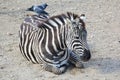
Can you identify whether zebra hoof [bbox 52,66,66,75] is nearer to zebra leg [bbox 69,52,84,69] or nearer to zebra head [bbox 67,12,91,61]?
zebra leg [bbox 69,52,84,69]

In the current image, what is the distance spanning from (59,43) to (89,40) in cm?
185

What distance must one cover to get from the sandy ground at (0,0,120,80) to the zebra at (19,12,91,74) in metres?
0.19

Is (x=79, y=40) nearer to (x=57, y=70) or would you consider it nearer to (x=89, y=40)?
(x=57, y=70)

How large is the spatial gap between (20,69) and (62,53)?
900mm

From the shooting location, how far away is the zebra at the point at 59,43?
707 centimetres

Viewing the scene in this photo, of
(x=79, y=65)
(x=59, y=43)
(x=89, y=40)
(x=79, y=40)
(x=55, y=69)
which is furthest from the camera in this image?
(x=89, y=40)

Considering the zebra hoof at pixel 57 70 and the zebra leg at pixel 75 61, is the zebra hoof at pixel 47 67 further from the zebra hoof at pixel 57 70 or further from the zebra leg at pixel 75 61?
the zebra leg at pixel 75 61

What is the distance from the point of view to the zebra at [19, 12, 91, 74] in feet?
23.2

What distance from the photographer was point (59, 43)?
7.29 metres

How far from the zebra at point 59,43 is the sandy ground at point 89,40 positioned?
186mm

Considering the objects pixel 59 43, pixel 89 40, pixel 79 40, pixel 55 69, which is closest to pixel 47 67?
pixel 55 69

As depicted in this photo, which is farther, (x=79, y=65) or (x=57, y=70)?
(x=79, y=65)

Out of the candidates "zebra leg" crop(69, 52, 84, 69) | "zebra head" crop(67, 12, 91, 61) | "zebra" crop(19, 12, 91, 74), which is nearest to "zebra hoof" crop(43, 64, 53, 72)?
"zebra" crop(19, 12, 91, 74)

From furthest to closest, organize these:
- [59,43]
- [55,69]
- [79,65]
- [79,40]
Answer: [79,65]
[55,69]
[59,43]
[79,40]
